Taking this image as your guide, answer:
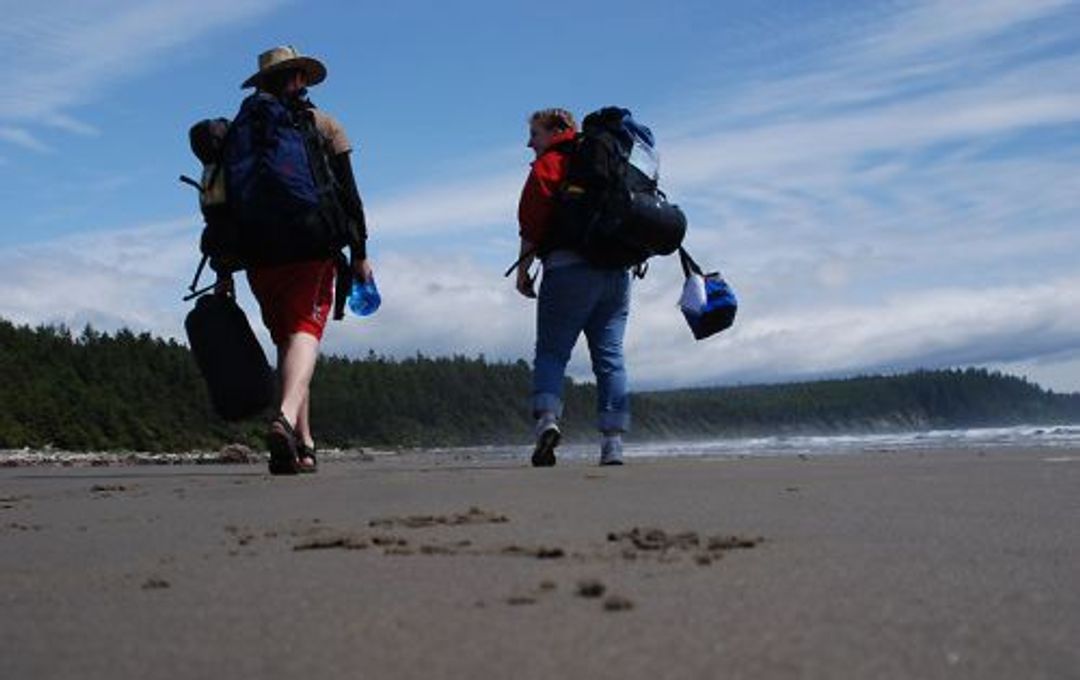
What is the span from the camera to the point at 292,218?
6.12m

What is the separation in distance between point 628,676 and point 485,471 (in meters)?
4.65

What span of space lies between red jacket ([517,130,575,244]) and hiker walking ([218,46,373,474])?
0.90 meters

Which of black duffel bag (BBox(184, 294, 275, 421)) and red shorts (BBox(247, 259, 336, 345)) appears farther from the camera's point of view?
red shorts (BBox(247, 259, 336, 345))

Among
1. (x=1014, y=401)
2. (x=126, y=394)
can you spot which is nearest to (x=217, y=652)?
(x=126, y=394)

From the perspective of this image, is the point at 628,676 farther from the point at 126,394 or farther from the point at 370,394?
the point at 370,394

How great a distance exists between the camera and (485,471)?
6.29 m

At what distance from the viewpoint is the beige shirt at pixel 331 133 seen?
6.54 meters

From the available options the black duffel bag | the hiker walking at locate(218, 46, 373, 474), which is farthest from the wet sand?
the hiker walking at locate(218, 46, 373, 474)

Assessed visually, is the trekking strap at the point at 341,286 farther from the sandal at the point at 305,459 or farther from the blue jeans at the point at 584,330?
the blue jeans at the point at 584,330

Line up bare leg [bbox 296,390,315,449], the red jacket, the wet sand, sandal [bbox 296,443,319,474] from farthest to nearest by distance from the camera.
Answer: the red jacket, bare leg [bbox 296,390,315,449], sandal [bbox 296,443,319,474], the wet sand

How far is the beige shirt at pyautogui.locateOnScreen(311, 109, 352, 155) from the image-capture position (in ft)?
21.4

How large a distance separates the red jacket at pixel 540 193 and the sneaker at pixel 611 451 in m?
1.16

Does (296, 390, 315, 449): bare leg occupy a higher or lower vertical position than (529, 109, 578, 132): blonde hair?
lower

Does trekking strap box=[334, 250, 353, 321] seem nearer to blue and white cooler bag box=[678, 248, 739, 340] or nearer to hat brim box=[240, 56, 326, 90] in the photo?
hat brim box=[240, 56, 326, 90]
